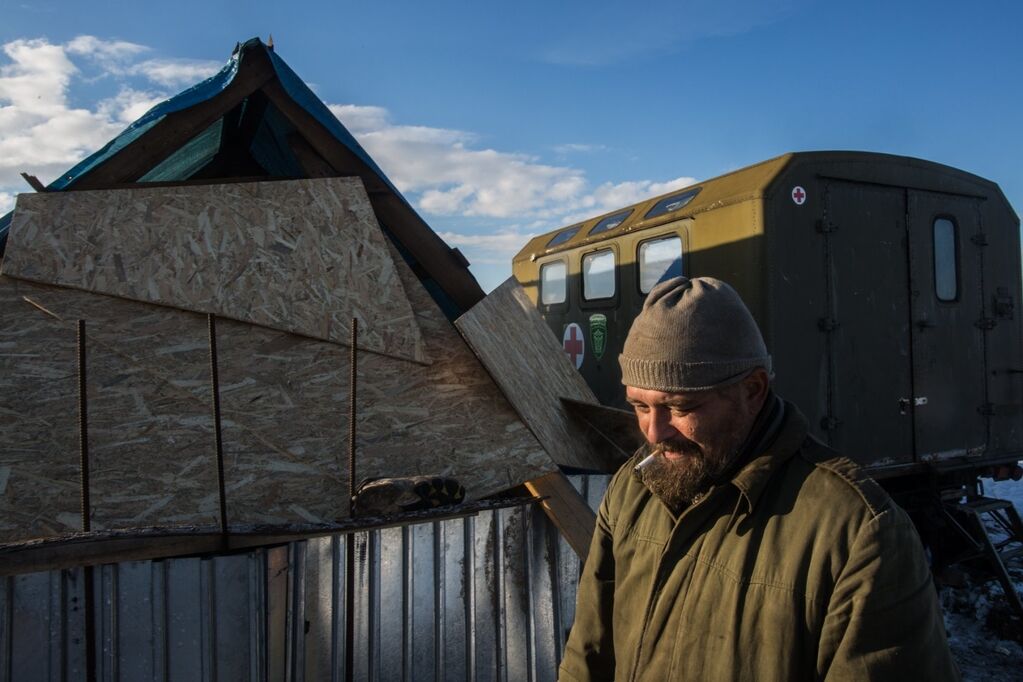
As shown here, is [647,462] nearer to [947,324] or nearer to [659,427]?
[659,427]

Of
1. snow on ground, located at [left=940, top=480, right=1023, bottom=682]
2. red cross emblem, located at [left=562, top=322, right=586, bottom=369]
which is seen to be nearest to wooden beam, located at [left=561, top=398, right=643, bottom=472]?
snow on ground, located at [left=940, top=480, right=1023, bottom=682]

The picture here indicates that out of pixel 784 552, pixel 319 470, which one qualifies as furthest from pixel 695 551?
pixel 319 470

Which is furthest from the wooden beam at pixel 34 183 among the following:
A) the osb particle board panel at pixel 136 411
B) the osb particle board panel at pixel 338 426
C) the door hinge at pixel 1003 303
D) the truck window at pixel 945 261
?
the door hinge at pixel 1003 303

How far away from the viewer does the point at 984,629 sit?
21.9 feet

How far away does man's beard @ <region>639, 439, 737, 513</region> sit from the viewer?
1.91 meters

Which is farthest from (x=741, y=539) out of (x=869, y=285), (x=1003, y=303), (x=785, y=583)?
(x=1003, y=303)

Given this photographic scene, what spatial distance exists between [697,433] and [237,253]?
394 centimetres

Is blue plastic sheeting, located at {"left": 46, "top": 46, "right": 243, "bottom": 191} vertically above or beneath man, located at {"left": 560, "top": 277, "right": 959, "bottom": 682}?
above

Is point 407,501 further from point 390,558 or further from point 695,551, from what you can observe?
point 695,551

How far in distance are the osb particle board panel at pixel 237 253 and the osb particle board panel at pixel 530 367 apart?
0.57m

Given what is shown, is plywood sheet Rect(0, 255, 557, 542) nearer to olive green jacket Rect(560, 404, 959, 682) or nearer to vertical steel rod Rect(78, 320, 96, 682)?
vertical steel rod Rect(78, 320, 96, 682)

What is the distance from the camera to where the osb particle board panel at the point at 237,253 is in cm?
468

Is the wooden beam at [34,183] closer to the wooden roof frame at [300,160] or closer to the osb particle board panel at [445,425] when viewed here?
the wooden roof frame at [300,160]

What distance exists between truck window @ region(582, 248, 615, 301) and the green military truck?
54mm
